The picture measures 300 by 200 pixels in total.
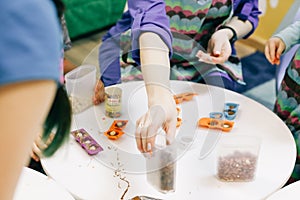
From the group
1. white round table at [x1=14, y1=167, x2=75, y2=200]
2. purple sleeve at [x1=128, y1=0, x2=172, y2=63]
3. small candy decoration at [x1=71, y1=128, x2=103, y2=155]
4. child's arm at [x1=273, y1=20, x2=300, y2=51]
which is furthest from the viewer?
child's arm at [x1=273, y1=20, x2=300, y2=51]

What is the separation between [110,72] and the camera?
1.29 m

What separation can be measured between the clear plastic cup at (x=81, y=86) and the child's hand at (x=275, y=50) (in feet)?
1.40

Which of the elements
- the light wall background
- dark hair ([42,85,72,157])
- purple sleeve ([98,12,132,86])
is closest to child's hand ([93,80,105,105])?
purple sleeve ([98,12,132,86])

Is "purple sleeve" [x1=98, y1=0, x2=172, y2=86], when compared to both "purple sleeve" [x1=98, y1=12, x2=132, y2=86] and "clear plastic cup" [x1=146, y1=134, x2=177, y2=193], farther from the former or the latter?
"clear plastic cup" [x1=146, y1=134, x2=177, y2=193]

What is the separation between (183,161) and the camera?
93 cm

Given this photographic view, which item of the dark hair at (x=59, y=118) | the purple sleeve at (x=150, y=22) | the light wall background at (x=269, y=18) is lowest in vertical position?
the light wall background at (x=269, y=18)

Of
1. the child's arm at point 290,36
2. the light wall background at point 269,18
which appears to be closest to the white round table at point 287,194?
the child's arm at point 290,36

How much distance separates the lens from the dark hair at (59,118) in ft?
1.56

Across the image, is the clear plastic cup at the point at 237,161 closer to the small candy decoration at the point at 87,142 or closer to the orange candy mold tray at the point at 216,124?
the orange candy mold tray at the point at 216,124

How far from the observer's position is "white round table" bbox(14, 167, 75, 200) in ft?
2.66

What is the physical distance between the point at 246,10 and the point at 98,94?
501 millimetres

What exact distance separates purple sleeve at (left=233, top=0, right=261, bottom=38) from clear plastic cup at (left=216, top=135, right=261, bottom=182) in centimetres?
52

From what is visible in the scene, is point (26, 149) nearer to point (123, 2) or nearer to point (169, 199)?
point (169, 199)

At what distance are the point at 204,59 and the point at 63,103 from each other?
2.61ft
